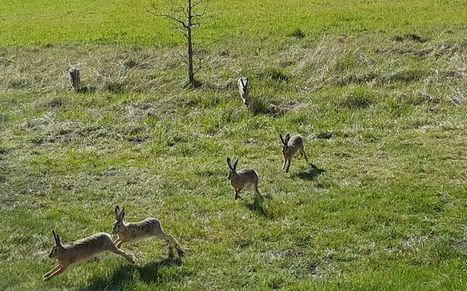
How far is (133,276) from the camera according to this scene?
333 inches

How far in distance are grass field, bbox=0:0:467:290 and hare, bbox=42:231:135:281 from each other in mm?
238

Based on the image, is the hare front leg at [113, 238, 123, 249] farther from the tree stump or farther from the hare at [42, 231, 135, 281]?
the tree stump

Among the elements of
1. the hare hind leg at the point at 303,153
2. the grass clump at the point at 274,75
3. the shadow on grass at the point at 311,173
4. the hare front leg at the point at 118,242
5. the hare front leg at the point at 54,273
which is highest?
the grass clump at the point at 274,75

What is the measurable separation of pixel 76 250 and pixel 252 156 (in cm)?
520

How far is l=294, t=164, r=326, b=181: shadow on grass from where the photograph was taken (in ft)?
38.0

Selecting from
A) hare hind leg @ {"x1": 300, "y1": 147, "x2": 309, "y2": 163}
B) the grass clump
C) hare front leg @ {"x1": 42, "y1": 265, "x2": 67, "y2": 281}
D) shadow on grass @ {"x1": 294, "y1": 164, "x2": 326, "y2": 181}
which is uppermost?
the grass clump

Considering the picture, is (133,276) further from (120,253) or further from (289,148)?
(289,148)

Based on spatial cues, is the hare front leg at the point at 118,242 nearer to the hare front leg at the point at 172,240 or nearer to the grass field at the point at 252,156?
the grass field at the point at 252,156

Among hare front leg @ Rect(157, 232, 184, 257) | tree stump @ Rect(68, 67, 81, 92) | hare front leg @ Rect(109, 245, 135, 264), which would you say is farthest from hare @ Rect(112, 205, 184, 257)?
tree stump @ Rect(68, 67, 81, 92)

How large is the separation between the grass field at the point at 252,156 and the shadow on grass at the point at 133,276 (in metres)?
0.02

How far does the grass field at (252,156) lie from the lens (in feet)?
28.6

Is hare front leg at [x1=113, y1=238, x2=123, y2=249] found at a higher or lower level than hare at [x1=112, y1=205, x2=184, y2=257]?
lower

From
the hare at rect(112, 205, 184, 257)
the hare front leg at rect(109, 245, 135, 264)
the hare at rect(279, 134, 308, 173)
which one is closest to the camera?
the hare front leg at rect(109, 245, 135, 264)

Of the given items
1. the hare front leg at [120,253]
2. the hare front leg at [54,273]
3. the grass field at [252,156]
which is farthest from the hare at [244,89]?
the hare front leg at [54,273]
